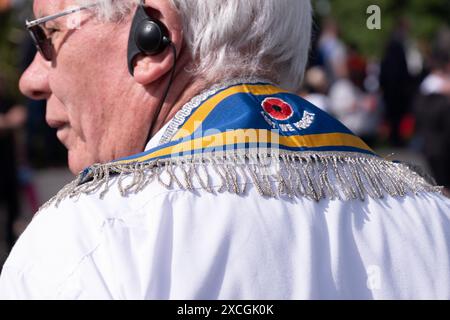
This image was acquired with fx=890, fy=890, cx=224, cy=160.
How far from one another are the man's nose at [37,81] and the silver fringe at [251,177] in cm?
62

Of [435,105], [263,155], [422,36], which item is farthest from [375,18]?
[422,36]

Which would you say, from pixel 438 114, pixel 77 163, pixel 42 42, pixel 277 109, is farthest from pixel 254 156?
pixel 438 114

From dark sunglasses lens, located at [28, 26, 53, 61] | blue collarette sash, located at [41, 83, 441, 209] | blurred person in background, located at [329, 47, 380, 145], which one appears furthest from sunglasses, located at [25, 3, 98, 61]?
blurred person in background, located at [329, 47, 380, 145]

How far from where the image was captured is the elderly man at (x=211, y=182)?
1870 mm

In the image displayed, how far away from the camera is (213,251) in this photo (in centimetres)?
189

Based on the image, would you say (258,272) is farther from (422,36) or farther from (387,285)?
(422,36)

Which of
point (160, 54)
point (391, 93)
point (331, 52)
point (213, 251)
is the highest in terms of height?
point (160, 54)

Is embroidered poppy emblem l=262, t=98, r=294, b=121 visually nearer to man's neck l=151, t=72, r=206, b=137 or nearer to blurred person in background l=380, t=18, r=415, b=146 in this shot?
man's neck l=151, t=72, r=206, b=137

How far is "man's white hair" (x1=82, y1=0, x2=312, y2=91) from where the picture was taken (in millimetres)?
2176

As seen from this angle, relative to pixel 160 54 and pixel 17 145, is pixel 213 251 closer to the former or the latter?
pixel 160 54

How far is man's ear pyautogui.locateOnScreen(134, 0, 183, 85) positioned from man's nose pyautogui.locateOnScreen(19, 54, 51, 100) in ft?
1.41

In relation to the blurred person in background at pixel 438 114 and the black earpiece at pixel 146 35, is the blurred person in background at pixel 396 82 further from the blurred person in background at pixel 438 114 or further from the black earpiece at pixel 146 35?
the black earpiece at pixel 146 35

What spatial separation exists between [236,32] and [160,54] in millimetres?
197
